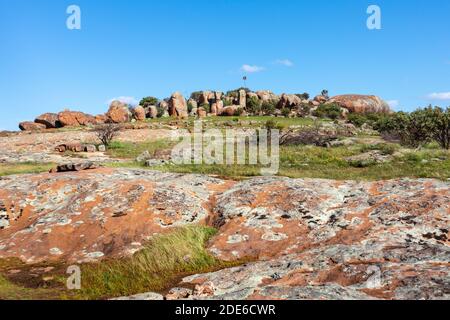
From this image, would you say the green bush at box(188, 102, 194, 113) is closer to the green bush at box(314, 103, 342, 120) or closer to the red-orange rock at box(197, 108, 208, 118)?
the red-orange rock at box(197, 108, 208, 118)

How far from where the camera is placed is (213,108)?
10938cm

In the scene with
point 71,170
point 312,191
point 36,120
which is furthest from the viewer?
point 36,120

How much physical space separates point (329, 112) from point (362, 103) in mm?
16802

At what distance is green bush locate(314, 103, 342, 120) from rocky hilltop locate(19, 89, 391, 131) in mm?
2033

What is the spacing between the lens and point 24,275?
8.07 m

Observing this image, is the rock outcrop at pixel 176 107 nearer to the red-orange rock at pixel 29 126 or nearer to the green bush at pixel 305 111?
the green bush at pixel 305 111

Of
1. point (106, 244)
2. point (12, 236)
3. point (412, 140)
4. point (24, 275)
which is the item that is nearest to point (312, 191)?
point (106, 244)

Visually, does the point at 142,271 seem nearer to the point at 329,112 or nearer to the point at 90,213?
the point at 90,213

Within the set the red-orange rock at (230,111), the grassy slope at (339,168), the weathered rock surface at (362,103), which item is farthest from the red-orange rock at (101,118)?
the grassy slope at (339,168)

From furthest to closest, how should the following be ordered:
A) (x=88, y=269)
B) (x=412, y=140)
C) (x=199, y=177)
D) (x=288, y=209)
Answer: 1. (x=412, y=140)
2. (x=199, y=177)
3. (x=288, y=209)
4. (x=88, y=269)

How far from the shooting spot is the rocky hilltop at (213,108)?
8525cm
